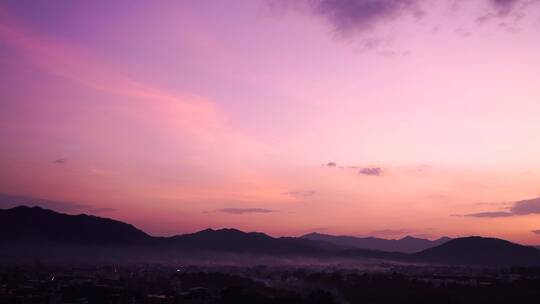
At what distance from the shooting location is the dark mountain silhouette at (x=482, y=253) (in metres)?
173

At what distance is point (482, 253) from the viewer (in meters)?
181

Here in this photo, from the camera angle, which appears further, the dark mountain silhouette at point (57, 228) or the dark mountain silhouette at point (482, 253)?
the dark mountain silhouette at point (57, 228)

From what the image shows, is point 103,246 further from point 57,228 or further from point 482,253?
point 482,253

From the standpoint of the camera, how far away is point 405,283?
7750 centimetres

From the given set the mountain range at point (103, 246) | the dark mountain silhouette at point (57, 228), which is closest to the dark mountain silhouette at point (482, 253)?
the mountain range at point (103, 246)

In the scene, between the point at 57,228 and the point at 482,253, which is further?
the point at 57,228

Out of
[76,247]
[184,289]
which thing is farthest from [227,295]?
[76,247]

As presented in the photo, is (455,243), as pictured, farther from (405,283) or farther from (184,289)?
(184,289)

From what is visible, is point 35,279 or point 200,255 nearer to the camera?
point 35,279

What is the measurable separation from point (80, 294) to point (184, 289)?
47.4 feet

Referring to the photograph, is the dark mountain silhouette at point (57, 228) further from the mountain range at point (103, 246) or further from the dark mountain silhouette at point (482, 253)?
the dark mountain silhouette at point (482, 253)

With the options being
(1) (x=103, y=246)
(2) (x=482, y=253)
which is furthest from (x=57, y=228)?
(2) (x=482, y=253)

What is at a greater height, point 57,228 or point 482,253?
point 57,228

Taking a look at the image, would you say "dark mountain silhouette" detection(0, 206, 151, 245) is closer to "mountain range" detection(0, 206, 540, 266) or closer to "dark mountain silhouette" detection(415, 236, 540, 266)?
"mountain range" detection(0, 206, 540, 266)
